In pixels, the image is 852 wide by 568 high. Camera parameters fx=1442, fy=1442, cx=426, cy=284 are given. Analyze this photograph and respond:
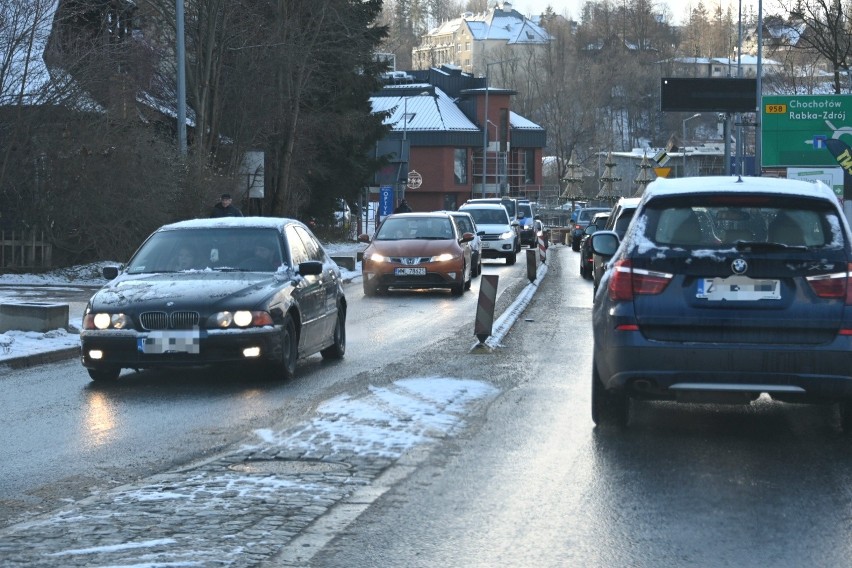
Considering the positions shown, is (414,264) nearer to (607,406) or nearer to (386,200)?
(607,406)

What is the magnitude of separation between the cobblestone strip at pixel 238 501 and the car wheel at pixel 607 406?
0.96m

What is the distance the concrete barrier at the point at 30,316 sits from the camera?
1662cm

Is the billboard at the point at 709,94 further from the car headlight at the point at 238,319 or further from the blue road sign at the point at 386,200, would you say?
the car headlight at the point at 238,319

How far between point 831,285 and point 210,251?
672 cm

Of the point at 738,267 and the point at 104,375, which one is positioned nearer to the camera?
the point at 738,267

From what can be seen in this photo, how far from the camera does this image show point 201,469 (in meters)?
8.24

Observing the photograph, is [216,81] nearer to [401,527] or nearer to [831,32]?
[831,32]

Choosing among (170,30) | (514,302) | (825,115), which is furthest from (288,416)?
(825,115)

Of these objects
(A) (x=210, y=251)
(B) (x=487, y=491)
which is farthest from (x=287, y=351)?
(B) (x=487, y=491)

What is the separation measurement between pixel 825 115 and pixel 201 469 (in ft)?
127

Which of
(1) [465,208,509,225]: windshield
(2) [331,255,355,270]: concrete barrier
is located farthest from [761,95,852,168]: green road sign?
(2) [331,255,355,270]: concrete barrier

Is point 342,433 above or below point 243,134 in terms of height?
below

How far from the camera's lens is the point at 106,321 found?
1238 cm

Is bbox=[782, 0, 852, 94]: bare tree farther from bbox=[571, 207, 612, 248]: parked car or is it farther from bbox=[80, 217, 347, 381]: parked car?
bbox=[80, 217, 347, 381]: parked car
